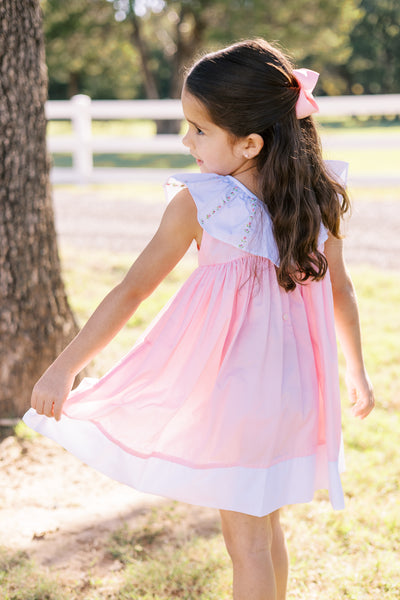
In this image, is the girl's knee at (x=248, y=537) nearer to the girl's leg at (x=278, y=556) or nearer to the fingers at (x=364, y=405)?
the girl's leg at (x=278, y=556)

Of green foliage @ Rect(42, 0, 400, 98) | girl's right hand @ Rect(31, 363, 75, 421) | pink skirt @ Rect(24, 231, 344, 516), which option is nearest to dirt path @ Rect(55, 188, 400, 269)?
pink skirt @ Rect(24, 231, 344, 516)

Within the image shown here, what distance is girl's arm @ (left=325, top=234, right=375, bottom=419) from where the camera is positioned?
1.88 metres

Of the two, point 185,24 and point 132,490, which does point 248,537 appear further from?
point 185,24

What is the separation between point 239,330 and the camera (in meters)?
1.68

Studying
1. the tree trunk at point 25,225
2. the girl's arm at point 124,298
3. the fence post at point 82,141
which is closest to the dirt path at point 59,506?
the tree trunk at point 25,225

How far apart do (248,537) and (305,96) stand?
111 cm

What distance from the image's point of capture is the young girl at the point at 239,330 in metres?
1.65

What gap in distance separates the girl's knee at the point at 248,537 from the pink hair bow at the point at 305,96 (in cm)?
102

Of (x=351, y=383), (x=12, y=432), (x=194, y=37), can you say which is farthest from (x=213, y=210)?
(x=194, y=37)

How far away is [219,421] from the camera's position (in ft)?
5.40

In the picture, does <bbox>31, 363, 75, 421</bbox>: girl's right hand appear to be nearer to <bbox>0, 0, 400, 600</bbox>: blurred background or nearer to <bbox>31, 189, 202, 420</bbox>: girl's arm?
<bbox>31, 189, 202, 420</bbox>: girl's arm

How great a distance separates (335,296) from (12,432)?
1.76m

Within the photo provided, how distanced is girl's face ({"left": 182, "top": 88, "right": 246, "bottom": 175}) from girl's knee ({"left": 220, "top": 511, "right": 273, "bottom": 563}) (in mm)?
874

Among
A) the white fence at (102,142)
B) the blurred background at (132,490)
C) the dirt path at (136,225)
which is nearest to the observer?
the blurred background at (132,490)
